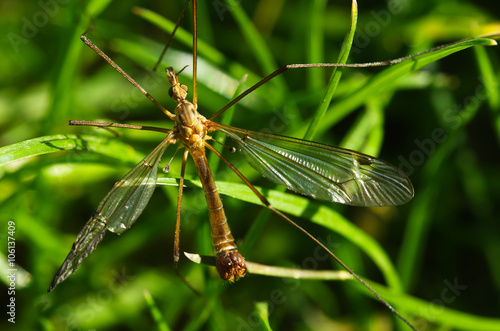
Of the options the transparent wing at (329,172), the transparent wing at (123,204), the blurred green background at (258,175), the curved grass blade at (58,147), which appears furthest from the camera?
the blurred green background at (258,175)

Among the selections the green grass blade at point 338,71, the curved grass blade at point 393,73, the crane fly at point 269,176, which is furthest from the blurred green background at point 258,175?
the green grass blade at point 338,71

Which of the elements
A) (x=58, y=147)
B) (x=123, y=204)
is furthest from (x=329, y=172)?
(x=58, y=147)

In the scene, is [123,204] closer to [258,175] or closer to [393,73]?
[258,175]

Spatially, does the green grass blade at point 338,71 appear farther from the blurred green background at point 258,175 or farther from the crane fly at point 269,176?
the blurred green background at point 258,175

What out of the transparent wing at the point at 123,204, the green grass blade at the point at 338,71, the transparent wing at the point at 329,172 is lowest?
the transparent wing at the point at 123,204

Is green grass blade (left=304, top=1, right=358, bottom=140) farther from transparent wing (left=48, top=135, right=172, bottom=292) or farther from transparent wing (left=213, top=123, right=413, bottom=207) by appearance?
transparent wing (left=48, top=135, right=172, bottom=292)

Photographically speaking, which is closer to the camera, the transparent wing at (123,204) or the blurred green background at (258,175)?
the transparent wing at (123,204)
